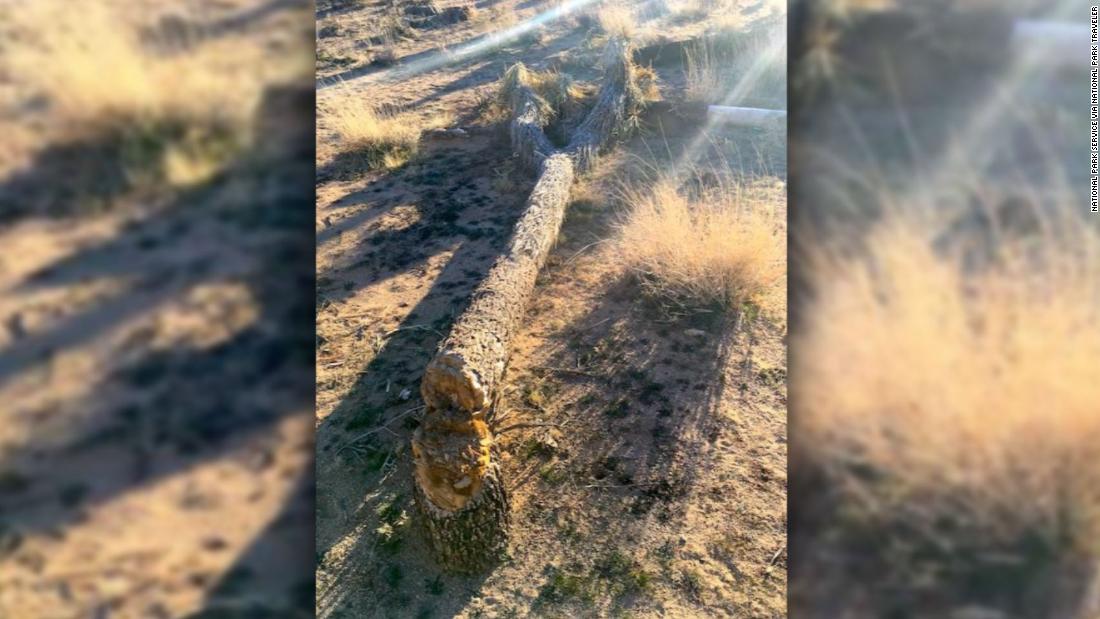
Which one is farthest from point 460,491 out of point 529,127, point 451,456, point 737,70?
point 737,70

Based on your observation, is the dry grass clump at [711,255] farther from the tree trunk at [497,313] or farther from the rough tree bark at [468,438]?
the rough tree bark at [468,438]

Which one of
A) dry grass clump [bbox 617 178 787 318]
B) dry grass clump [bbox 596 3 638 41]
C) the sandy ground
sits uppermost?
dry grass clump [bbox 596 3 638 41]

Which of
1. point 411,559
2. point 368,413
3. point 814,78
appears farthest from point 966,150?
point 368,413

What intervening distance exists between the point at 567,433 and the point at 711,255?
1.02m

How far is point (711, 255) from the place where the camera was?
2.81 metres

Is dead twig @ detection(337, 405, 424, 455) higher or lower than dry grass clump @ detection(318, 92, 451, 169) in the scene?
lower

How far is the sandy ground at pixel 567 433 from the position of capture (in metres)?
1.80

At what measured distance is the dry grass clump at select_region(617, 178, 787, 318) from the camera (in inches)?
110

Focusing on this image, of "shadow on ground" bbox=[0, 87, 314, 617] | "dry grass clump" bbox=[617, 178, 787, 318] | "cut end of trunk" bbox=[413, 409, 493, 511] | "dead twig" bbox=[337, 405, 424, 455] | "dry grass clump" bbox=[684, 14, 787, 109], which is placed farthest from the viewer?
"dry grass clump" bbox=[684, 14, 787, 109]

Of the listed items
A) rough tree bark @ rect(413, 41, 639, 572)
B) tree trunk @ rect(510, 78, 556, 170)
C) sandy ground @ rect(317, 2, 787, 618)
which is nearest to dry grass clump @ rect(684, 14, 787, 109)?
tree trunk @ rect(510, 78, 556, 170)

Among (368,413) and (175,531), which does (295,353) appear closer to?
(175,531)

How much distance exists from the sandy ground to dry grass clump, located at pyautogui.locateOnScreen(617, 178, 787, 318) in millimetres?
100

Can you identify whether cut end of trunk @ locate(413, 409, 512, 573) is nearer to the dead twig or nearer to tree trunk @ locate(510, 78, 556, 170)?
the dead twig

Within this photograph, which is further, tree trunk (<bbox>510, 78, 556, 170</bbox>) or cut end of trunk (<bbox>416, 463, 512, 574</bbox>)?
tree trunk (<bbox>510, 78, 556, 170</bbox>)
